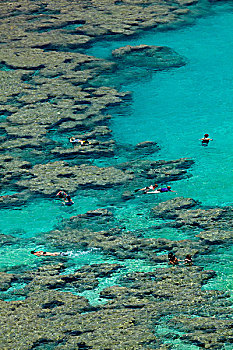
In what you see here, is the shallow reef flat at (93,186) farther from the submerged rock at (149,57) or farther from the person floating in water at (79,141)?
the person floating in water at (79,141)

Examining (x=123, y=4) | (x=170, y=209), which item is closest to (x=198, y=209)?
(x=170, y=209)

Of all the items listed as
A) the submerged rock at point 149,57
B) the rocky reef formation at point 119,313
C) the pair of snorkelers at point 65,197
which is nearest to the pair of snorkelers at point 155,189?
the pair of snorkelers at point 65,197

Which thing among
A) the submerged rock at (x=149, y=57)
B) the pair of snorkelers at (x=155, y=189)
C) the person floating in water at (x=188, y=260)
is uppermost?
the submerged rock at (x=149, y=57)

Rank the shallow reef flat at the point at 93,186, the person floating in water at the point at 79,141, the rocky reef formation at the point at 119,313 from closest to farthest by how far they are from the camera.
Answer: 1. the rocky reef formation at the point at 119,313
2. the shallow reef flat at the point at 93,186
3. the person floating in water at the point at 79,141

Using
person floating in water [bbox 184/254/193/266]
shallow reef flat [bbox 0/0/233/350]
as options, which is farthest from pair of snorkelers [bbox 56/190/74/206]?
person floating in water [bbox 184/254/193/266]

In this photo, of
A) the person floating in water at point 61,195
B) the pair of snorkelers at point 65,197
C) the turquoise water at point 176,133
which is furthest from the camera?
the person floating in water at point 61,195

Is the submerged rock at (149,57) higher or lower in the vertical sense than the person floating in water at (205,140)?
higher
